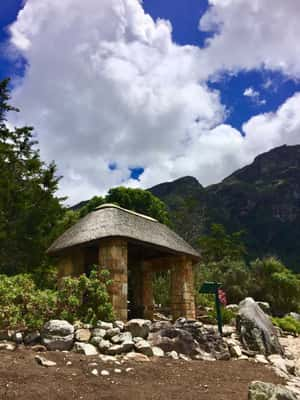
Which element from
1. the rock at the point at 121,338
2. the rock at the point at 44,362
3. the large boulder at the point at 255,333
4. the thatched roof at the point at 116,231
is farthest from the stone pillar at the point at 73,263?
the rock at the point at 44,362

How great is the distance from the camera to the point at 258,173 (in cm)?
8500

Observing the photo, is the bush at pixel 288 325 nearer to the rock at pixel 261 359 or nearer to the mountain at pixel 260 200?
the rock at pixel 261 359

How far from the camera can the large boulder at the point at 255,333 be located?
9125 mm

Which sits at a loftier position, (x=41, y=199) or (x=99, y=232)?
(x=41, y=199)

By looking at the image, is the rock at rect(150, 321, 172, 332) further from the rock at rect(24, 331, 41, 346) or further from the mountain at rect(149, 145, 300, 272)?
the mountain at rect(149, 145, 300, 272)

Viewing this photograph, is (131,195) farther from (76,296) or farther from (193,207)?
(76,296)

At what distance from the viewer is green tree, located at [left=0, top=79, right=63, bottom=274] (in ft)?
54.6

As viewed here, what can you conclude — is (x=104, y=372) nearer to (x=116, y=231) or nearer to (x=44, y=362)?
(x=44, y=362)

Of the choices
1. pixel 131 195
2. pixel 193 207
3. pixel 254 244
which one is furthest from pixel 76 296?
pixel 254 244

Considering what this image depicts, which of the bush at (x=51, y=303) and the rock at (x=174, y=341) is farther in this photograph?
the rock at (x=174, y=341)

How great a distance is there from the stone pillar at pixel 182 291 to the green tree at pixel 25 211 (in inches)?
294

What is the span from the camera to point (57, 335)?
22.6ft

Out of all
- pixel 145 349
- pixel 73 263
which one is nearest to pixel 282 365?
pixel 145 349

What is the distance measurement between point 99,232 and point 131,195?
60.9 feet
